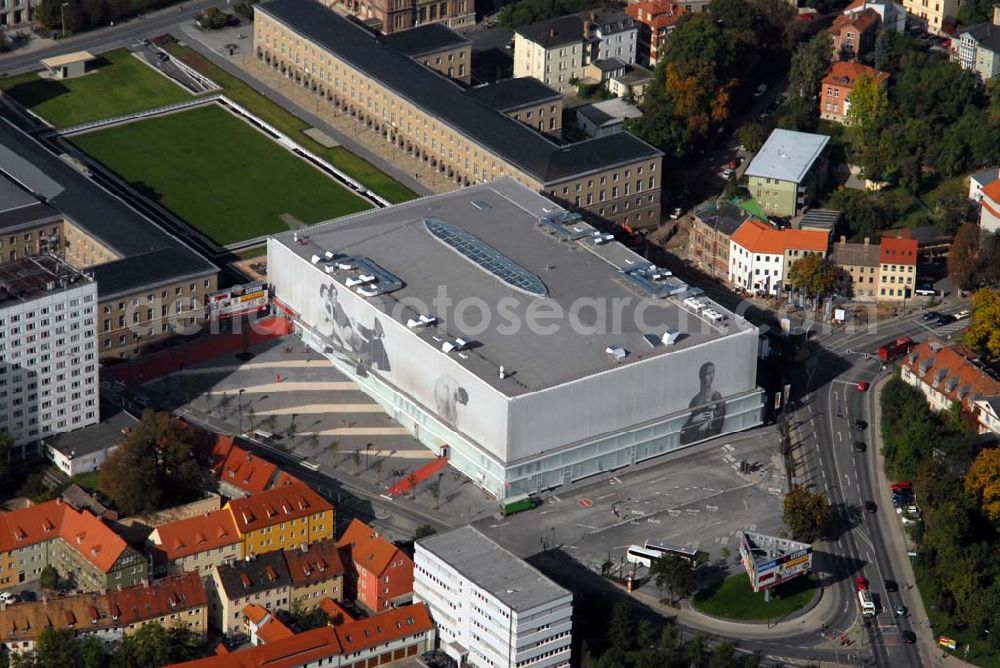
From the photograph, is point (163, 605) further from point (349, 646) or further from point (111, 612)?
point (349, 646)

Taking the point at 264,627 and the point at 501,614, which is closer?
the point at 501,614

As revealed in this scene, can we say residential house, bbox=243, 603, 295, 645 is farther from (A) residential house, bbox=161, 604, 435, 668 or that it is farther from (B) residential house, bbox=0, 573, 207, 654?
(B) residential house, bbox=0, 573, 207, 654

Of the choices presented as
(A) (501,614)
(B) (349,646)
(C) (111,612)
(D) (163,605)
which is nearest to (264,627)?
(B) (349,646)

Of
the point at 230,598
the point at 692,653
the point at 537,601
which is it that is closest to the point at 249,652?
the point at 230,598

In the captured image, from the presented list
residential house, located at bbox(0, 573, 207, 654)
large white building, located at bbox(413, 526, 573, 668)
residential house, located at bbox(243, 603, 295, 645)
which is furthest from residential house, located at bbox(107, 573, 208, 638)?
large white building, located at bbox(413, 526, 573, 668)

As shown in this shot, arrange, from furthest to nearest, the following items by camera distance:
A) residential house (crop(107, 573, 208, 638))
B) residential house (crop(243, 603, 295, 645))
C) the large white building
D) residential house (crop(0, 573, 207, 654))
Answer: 1. residential house (crop(243, 603, 295, 645))
2. residential house (crop(107, 573, 208, 638))
3. residential house (crop(0, 573, 207, 654))
4. the large white building
